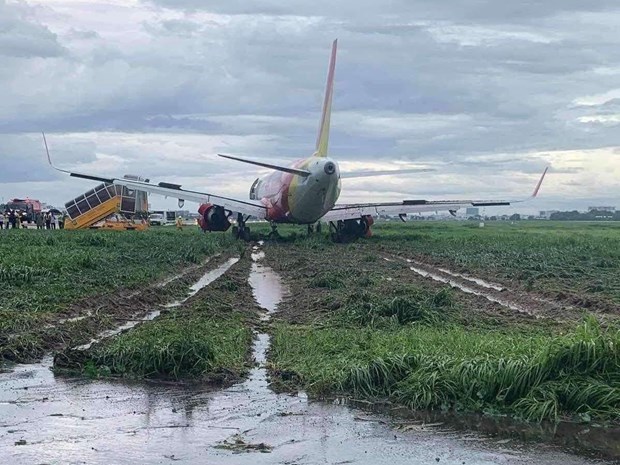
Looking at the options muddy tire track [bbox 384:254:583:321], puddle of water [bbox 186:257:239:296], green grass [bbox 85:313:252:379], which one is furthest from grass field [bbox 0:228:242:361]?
muddy tire track [bbox 384:254:583:321]

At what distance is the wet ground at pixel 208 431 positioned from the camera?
26.8 ft

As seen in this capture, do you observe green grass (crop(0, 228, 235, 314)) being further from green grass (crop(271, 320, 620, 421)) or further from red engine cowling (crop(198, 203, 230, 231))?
red engine cowling (crop(198, 203, 230, 231))

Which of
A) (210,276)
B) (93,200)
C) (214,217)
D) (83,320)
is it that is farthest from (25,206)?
(83,320)

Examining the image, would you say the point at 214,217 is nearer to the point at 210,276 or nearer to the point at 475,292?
the point at 210,276

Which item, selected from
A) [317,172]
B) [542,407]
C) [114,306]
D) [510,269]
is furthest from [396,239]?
[542,407]

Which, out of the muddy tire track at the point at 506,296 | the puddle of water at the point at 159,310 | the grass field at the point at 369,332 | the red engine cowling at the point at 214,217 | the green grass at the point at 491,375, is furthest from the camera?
the red engine cowling at the point at 214,217

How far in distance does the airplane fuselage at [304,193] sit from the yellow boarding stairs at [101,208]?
26.4 meters

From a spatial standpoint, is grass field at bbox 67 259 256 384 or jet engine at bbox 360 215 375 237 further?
jet engine at bbox 360 215 375 237

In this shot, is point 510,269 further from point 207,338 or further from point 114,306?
point 207,338

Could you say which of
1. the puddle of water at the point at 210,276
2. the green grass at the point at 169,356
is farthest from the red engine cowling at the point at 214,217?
the green grass at the point at 169,356

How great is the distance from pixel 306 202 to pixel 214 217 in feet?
26.0

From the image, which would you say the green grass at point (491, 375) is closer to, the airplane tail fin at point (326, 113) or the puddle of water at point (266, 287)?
the puddle of water at point (266, 287)

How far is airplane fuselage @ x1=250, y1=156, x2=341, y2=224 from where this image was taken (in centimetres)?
4456

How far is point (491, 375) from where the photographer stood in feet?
33.5
